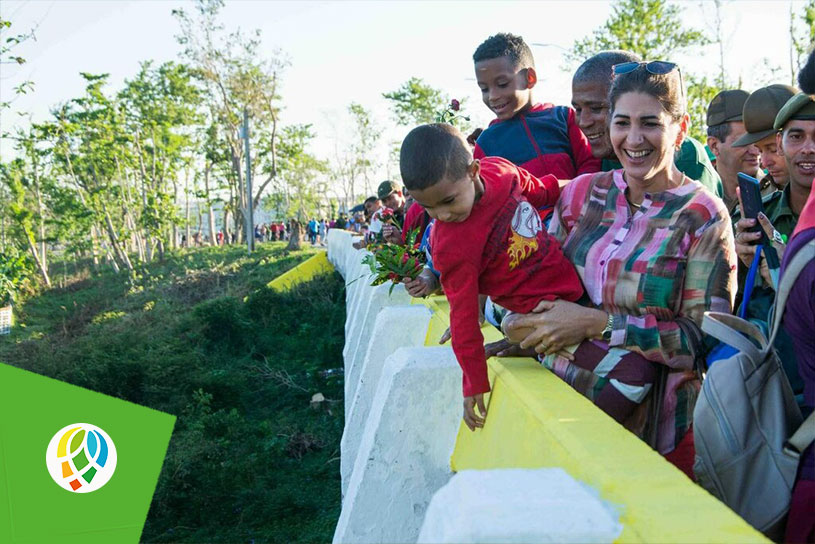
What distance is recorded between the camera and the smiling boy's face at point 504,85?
380cm

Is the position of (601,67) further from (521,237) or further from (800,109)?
(521,237)

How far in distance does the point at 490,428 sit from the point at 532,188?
1018mm

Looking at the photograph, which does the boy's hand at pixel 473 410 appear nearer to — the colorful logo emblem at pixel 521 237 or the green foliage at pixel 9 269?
the colorful logo emblem at pixel 521 237

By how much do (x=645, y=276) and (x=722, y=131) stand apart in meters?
2.18

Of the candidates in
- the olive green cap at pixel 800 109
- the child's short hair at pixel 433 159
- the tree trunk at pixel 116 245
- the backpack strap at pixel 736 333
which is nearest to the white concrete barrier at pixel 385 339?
the child's short hair at pixel 433 159

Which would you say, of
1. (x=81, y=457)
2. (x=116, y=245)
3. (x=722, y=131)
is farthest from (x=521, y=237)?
(x=116, y=245)

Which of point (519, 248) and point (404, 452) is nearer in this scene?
point (519, 248)

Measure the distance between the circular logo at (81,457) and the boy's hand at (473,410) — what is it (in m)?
3.43

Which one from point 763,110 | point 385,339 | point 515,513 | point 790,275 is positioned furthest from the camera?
point 385,339

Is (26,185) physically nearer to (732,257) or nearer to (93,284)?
(93,284)

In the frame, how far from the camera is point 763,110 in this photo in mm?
3436

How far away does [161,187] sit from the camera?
1444 inches

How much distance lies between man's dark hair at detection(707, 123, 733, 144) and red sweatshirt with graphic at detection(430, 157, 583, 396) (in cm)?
196

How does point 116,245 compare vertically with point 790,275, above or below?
below
